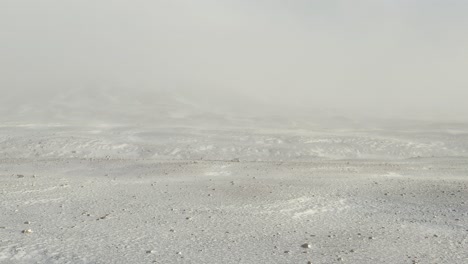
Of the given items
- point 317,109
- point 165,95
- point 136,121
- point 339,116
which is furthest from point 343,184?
point 165,95

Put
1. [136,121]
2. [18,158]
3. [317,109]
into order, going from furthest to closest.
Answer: [317,109]
[136,121]
[18,158]

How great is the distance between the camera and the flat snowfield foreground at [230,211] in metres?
4.98

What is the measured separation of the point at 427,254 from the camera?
4922 mm

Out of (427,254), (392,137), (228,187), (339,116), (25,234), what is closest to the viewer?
(427,254)

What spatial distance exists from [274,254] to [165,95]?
Result: 2311cm

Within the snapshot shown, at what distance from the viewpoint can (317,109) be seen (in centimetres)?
2606

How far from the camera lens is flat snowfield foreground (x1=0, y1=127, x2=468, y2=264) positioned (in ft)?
16.3

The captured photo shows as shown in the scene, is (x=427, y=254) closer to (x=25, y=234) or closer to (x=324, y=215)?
(x=324, y=215)

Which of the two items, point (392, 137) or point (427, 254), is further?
point (392, 137)

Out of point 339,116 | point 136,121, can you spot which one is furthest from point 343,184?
point 339,116

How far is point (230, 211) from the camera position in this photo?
639 centimetres

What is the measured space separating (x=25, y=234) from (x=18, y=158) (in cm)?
605

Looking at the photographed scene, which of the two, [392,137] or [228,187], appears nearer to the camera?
[228,187]

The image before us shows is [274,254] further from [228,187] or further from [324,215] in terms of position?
[228,187]
